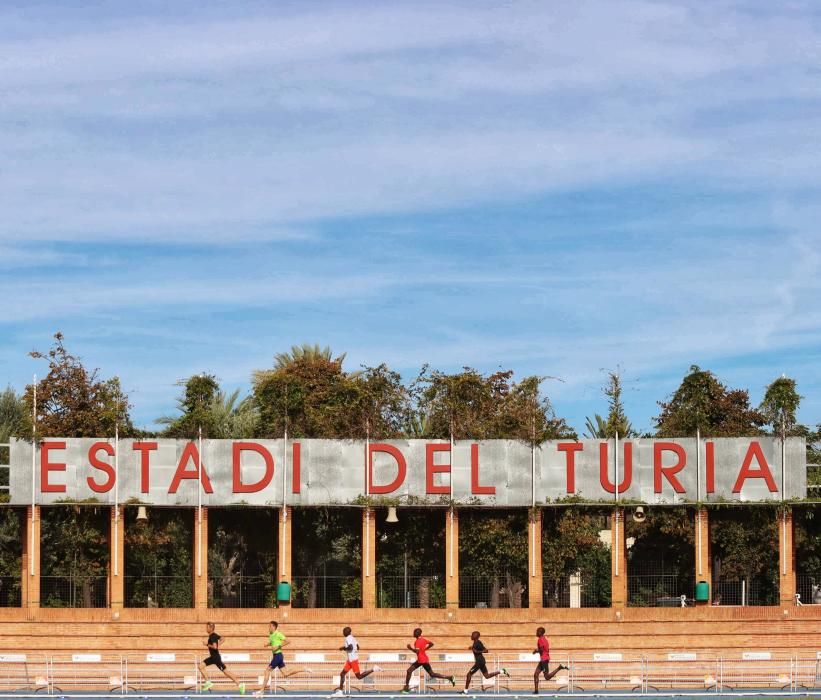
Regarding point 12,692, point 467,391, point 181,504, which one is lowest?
point 12,692

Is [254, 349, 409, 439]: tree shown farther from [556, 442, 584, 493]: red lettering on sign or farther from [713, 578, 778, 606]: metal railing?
[713, 578, 778, 606]: metal railing

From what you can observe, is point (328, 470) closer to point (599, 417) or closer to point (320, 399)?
point (320, 399)

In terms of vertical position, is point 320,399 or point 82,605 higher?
point 320,399

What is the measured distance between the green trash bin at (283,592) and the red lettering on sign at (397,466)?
4.25 m

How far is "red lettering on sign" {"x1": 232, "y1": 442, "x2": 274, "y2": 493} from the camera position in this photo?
48.7m

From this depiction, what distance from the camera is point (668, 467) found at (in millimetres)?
48656

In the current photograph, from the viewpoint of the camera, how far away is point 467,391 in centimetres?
5359

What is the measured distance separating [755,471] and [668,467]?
110 inches

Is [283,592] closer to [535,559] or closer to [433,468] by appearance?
[433,468]

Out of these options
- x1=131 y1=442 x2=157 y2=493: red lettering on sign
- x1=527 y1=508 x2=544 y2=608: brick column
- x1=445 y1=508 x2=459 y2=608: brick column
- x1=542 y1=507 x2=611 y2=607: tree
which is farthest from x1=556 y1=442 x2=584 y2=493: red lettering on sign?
x1=131 y1=442 x2=157 y2=493: red lettering on sign

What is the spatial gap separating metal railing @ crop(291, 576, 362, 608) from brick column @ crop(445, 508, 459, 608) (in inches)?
182

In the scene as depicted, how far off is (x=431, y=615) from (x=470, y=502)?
394cm

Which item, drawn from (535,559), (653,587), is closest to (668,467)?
(535,559)

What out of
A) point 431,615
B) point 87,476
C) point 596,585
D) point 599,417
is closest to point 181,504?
point 87,476
